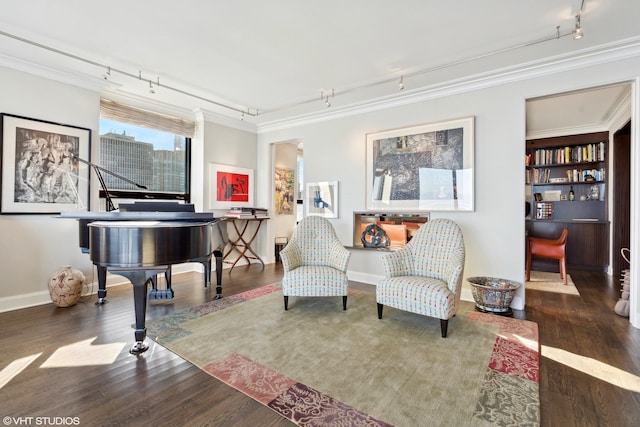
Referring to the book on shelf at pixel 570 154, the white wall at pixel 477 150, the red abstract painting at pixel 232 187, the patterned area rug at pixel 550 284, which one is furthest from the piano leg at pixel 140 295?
the book on shelf at pixel 570 154

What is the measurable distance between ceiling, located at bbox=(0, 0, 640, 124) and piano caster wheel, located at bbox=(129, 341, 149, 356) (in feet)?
8.72

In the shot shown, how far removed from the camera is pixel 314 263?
3744mm

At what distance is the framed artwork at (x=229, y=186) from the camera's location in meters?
5.36

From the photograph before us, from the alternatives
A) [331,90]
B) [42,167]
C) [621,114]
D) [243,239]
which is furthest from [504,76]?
[42,167]

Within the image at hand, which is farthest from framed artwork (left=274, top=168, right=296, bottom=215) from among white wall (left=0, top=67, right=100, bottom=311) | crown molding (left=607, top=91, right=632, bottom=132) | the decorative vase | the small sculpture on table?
crown molding (left=607, top=91, right=632, bottom=132)

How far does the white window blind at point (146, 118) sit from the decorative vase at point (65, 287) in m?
2.13

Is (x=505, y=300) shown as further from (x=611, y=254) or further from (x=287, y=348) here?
(x=611, y=254)

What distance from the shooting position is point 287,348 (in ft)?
7.98

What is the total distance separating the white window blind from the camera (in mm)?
4156

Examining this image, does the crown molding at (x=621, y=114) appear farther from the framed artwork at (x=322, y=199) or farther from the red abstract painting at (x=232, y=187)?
the red abstract painting at (x=232, y=187)

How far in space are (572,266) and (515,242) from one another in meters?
3.42

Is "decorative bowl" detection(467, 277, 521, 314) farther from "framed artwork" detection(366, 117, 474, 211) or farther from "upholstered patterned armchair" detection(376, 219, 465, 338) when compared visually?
"framed artwork" detection(366, 117, 474, 211)

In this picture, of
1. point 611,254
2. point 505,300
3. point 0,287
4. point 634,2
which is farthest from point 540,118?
point 0,287

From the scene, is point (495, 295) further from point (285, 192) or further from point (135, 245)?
point (285, 192)
